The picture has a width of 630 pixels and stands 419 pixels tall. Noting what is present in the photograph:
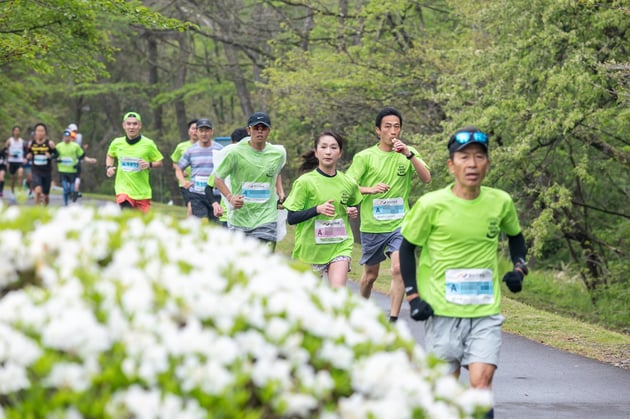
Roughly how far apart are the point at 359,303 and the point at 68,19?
16.9 metres

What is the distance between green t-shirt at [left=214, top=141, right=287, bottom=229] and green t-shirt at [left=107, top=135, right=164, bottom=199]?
16.2 feet

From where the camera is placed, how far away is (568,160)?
75.3ft

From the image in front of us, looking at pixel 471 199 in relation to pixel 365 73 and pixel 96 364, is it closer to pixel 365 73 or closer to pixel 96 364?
pixel 96 364

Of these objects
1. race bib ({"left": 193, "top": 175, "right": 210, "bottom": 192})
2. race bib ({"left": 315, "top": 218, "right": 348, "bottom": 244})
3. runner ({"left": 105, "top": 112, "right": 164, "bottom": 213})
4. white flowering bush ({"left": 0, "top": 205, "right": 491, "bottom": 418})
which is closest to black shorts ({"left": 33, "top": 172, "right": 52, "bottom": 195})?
race bib ({"left": 193, "top": 175, "right": 210, "bottom": 192})

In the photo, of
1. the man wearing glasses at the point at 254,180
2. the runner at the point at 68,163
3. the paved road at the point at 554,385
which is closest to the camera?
the paved road at the point at 554,385

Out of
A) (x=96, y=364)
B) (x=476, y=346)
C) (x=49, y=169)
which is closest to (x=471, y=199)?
(x=476, y=346)

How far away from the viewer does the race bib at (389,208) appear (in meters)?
11.6

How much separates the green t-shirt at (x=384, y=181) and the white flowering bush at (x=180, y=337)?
741 cm

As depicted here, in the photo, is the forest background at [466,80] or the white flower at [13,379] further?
the forest background at [466,80]

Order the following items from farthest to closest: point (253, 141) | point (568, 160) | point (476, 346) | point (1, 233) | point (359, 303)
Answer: point (568, 160) → point (253, 141) → point (476, 346) → point (359, 303) → point (1, 233)

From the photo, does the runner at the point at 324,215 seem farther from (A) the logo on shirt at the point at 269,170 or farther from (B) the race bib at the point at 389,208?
(A) the logo on shirt at the point at 269,170

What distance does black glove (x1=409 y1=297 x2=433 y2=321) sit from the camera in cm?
657

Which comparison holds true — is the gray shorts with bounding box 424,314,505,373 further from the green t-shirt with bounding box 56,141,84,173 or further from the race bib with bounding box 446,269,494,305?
the green t-shirt with bounding box 56,141,84,173

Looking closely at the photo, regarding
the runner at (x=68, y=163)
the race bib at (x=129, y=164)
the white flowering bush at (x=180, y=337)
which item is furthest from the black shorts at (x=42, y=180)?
the white flowering bush at (x=180, y=337)
